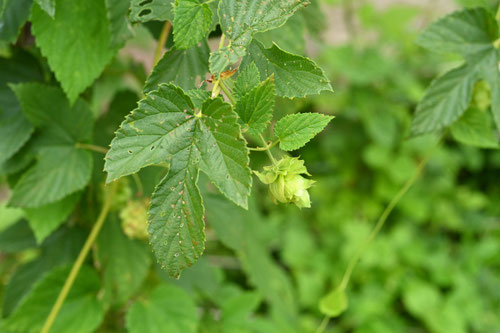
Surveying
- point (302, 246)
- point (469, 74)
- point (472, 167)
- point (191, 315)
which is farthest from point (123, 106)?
point (472, 167)

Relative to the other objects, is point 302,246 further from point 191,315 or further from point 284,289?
point 191,315

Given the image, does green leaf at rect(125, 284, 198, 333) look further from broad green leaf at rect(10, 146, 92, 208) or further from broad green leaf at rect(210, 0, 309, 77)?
broad green leaf at rect(210, 0, 309, 77)

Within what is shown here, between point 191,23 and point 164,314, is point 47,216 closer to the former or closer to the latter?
point 164,314

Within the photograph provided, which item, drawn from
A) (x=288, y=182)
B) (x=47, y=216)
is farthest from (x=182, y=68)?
(x=47, y=216)

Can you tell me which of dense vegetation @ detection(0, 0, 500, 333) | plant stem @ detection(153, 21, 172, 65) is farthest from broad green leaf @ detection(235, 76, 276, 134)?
plant stem @ detection(153, 21, 172, 65)

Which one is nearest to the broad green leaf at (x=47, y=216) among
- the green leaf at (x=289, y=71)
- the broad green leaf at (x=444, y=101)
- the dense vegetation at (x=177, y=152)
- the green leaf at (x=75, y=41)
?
the dense vegetation at (x=177, y=152)
